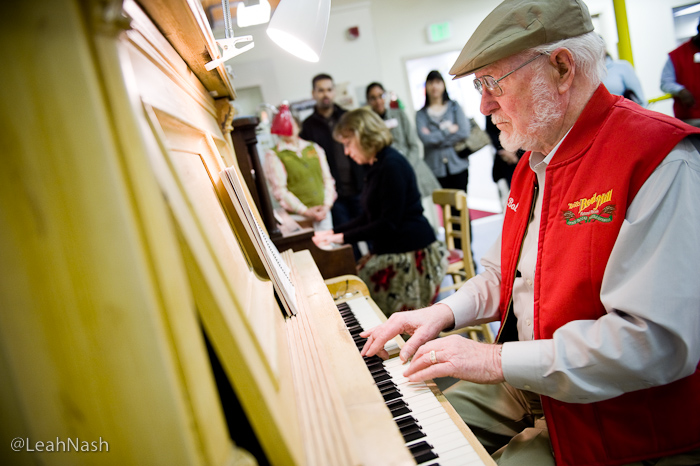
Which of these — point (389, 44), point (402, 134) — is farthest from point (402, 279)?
point (389, 44)

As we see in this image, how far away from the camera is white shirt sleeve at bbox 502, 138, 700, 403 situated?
90 centimetres

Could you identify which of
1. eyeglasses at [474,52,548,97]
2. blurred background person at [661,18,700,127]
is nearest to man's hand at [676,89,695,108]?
blurred background person at [661,18,700,127]

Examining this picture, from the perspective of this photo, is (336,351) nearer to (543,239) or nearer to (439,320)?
(439,320)

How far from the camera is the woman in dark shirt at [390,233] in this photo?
2789mm

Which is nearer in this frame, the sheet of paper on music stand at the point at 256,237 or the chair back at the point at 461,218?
the sheet of paper on music stand at the point at 256,237

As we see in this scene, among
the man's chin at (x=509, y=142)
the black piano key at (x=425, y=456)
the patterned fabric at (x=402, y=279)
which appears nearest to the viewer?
the black piano key at (x=425, y=456)

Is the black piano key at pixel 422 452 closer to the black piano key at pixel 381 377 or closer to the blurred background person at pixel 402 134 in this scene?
the black piano key at pixel 381 377

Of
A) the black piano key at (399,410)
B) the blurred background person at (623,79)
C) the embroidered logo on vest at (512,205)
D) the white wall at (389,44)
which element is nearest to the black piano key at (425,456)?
Answer: the black piano key at (399,410)

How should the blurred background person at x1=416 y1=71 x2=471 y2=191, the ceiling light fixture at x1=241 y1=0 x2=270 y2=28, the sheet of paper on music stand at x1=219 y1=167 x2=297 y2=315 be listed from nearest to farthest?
the sheet of paper on music stand at x1=219 y1=167 x2=297 y2=315, the ceiling light fixture at x1=241 y1=0 x2=270 y2=28, the blurred background person at x1=416 y1=71 x2=471 y2=191

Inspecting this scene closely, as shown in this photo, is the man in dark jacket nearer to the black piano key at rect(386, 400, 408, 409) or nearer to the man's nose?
the man's nose

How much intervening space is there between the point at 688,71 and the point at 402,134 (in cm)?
306

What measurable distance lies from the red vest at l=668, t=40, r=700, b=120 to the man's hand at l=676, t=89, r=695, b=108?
4 centimetres

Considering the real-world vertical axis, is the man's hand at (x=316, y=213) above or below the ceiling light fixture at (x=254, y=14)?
below

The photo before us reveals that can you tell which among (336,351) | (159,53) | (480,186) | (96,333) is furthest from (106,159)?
(480,186)
